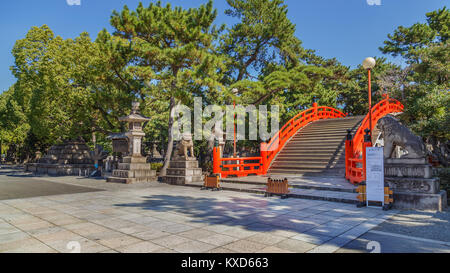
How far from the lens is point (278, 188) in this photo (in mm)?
9898

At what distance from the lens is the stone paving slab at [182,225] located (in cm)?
458

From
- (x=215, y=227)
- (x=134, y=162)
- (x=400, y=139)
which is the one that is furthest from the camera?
(x=134, y=162)

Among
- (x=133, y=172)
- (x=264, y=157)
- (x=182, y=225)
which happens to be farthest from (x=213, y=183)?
(x=182, y=225)

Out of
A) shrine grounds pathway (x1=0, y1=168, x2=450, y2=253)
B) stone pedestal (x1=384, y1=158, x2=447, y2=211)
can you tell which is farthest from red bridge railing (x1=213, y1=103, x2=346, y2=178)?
stone pedestal (x1=384, y1=158, x2=447, y2=211)

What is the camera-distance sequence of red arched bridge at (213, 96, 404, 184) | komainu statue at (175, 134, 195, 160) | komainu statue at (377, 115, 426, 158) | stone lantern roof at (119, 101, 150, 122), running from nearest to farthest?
komainu statue at (377, 115, 426, 158) < red arched bridge at (213, 96, 404, 184) < komainu statue at (175, 134, 195, 160) < stone lantern roof at (119, 101, 150, 122)

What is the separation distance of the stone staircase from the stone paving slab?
654 centimetres

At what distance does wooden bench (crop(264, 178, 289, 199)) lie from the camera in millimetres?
9766

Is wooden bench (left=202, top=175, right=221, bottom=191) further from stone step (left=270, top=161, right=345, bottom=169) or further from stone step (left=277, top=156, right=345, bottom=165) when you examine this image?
stone step (left=277, top=156, right=345, bottom=165)

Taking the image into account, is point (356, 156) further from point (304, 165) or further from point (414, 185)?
point (414, 185)

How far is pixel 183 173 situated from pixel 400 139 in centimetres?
989

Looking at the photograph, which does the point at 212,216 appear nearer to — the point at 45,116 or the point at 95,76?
the point at 95,76

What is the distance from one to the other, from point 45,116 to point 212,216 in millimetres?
17964

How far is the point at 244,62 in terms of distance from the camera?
21.4 m
